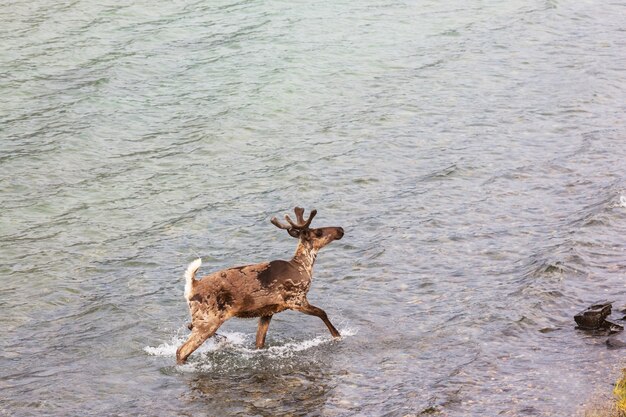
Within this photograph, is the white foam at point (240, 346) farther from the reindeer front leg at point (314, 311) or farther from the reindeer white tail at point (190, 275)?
the reindeer white tail at point (190, 275)

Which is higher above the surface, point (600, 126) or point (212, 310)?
point (212, 310)

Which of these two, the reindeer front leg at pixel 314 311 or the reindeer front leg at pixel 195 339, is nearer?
the reindeer front leg at pixel 195 339

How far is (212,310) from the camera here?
13.1 meters

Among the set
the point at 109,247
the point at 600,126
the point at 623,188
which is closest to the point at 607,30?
the point at 600,126

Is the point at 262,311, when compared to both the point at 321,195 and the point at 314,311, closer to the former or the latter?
the point at 314,311

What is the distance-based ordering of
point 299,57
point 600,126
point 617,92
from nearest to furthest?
point 600,126 → point 617,92 → point 299,57

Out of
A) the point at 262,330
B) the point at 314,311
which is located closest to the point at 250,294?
the point at 262,330

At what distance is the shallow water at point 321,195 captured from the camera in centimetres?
1290

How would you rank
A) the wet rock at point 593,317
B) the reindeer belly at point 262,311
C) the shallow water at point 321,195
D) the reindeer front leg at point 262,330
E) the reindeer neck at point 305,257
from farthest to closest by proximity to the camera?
the reindeer neck at point 305,257, the reindeer front leg at point 262,330, the wet rock at point 593,317, the reindeer belly at point 262,311, the shallow water at point 321,195

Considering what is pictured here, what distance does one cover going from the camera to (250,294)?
13.3m

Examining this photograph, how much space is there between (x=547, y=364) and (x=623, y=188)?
677 cm

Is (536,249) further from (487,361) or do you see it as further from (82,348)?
(82,348)

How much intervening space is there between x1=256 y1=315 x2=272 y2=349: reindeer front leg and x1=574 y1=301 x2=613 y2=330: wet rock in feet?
12.4

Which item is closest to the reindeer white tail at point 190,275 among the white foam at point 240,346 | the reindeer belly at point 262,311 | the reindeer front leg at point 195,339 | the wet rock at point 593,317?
the reindeer front leg at point 195,339
